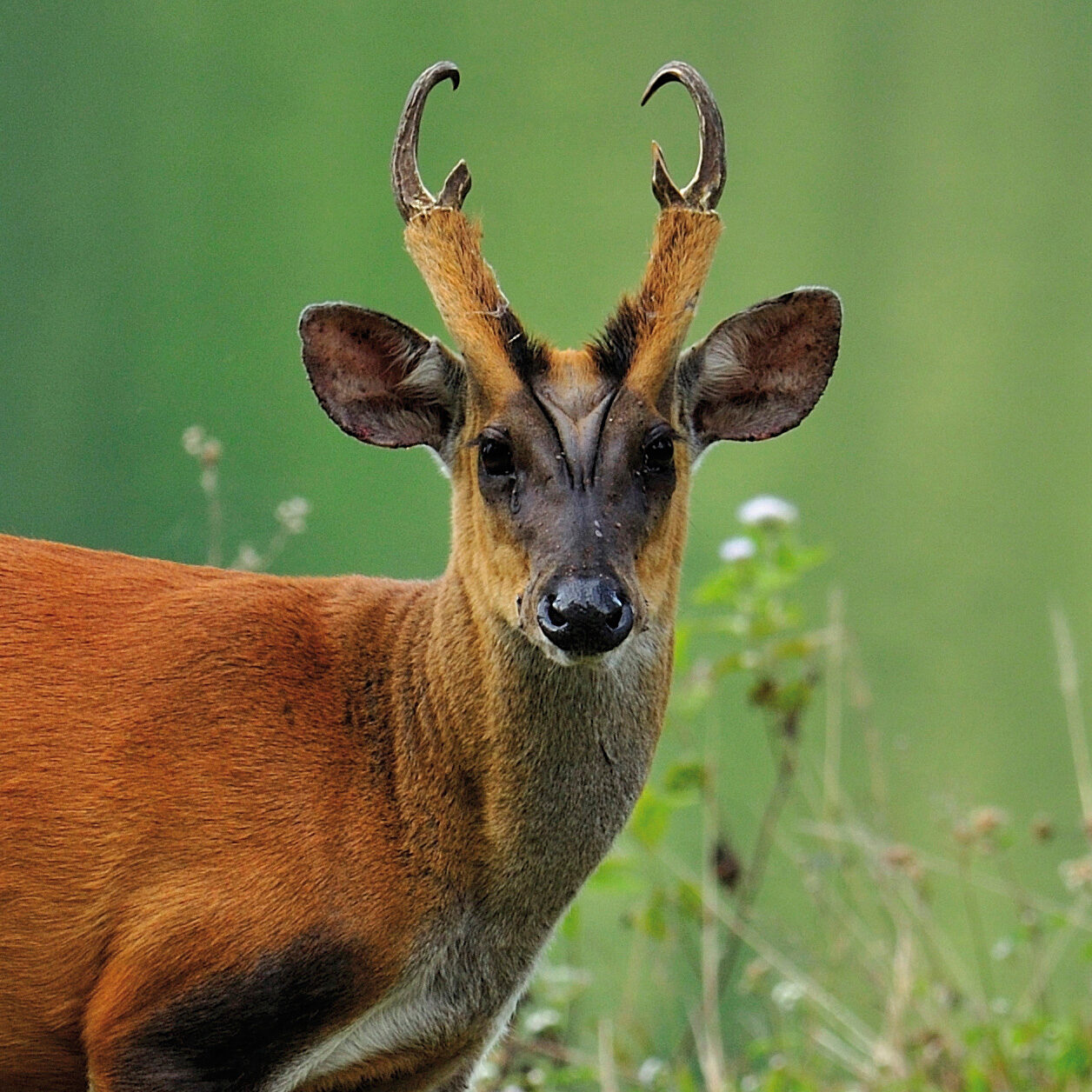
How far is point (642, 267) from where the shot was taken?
11.3m

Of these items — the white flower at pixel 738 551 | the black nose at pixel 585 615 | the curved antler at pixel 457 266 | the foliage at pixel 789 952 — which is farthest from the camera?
the white flower at pixel 738 551

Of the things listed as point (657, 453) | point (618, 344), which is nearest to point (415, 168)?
point (618, 344)

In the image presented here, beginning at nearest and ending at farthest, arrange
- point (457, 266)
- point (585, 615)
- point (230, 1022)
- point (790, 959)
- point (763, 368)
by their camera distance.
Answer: point (585, 615) → point (230, 1022) → point (457, 266) → point (763, 368) → point (790, 959)

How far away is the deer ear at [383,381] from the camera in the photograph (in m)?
4.00

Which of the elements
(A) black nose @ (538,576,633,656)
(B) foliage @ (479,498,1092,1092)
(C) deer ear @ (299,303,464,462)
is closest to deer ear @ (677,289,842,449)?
(C) deer ear @ (299,303,464,462)

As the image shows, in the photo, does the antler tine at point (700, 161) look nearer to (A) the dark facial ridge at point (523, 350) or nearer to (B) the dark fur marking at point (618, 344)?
(B) the dark fur marking at point (618, 344)

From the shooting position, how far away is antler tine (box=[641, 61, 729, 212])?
4.02m

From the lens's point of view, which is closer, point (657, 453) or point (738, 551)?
point (657, 453)

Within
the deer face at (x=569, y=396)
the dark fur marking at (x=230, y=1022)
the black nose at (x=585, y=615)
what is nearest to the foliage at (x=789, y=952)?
the deer face at (x=569, y=396)

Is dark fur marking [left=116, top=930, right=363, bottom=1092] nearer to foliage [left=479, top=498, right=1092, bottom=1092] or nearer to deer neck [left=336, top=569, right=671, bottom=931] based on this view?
deer neck [left=336, top=569, right=671, bottom=931]

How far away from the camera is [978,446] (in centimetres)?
1156

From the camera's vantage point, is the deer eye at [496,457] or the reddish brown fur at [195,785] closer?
the reddish brown fur at [195,785]

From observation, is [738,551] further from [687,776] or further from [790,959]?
[790,959]

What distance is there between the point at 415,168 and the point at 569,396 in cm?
63
